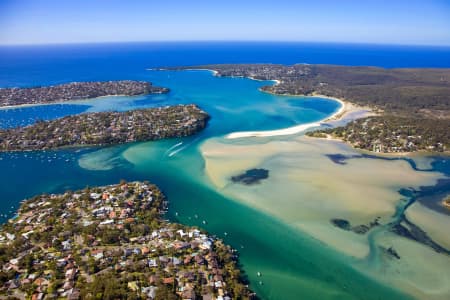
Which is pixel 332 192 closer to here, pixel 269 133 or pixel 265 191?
pixel 265 191

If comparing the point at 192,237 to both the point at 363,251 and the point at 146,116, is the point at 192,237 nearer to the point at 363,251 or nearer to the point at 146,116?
the point at 363,251

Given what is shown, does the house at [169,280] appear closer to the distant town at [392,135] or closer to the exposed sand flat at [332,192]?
the exposed sand flat at [332,192]

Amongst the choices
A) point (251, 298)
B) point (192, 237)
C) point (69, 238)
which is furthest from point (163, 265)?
point (69, 238)

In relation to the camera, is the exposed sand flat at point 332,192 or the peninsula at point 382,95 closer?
the exposed sand flat at point 332,192

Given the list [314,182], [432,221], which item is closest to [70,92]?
[314,182]

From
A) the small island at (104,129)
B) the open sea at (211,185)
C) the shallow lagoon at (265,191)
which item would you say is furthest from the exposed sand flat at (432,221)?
the small island at (104,129)
